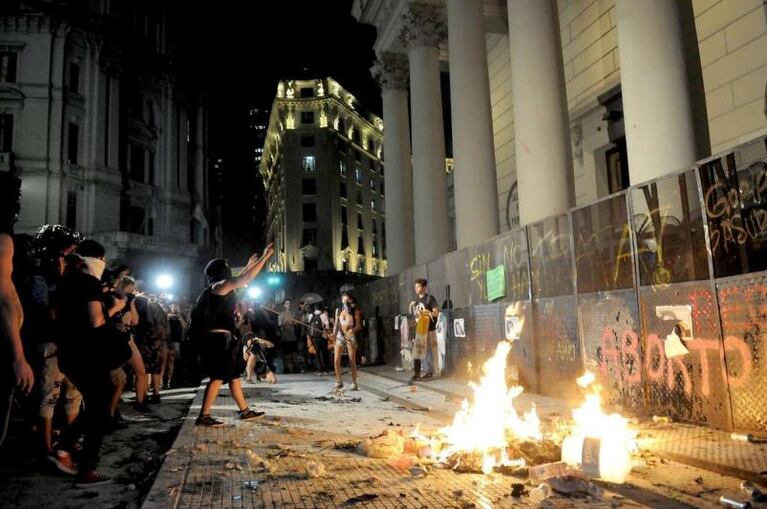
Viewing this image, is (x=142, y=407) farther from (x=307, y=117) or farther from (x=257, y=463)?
(x=307, y=117)

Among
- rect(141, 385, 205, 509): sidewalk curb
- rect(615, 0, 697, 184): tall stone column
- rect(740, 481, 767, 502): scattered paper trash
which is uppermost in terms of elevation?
rect(615, 0, 697, 184): tall stone column

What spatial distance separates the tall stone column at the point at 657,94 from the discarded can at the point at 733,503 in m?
6.14

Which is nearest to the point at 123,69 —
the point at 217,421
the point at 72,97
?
the point at 72,97

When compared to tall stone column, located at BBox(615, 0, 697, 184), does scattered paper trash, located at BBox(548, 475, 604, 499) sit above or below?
below

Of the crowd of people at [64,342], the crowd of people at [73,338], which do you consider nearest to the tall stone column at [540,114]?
the crowd of people at [73,338]

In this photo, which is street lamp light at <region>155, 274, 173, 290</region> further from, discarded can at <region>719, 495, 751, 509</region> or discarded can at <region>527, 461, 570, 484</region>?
discarded can at <region>719, 495, 751, 509</region>

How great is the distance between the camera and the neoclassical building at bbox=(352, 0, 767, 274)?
338 inches

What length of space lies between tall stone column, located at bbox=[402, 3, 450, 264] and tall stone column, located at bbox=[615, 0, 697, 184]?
9324mm

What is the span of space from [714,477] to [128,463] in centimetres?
541

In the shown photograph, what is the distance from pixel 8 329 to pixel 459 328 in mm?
9364

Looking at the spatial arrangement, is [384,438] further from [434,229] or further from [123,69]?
[123,69]

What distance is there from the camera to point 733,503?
329 cm

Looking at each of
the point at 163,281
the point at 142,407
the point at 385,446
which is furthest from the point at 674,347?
the point at 163,281

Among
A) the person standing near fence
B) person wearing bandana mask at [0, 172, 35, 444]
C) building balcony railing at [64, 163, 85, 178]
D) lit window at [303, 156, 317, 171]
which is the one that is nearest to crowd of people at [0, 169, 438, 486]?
person wearing bandana mask at [0, 172, 35, 444]
